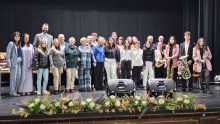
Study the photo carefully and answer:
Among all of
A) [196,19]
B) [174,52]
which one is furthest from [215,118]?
[196,19]

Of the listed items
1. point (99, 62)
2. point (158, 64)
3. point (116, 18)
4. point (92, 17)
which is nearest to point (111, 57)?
point (99, 62)

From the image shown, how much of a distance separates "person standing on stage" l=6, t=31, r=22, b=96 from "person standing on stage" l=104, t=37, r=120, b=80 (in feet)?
7.29

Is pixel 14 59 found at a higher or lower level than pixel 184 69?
higher

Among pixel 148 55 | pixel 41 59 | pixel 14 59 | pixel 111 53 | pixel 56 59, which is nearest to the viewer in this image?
pixel 14 59

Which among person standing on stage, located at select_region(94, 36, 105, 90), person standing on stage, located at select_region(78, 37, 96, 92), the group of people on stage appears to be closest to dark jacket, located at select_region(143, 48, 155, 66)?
the group of people on stage

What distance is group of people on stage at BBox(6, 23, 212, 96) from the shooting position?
275 inches

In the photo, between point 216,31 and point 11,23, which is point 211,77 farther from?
point 11,23

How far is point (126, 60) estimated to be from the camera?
27.1 ft

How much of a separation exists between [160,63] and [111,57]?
1.28m

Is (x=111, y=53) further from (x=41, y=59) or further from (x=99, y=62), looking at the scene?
(x=41, y=59)

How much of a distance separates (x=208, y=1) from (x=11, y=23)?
21.3ft

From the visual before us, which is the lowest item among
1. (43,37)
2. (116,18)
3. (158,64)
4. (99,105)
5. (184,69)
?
(99,105)

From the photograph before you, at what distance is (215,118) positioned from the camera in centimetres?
363

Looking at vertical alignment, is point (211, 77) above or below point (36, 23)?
below
